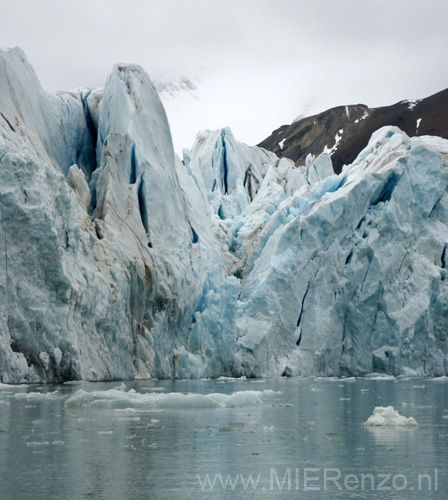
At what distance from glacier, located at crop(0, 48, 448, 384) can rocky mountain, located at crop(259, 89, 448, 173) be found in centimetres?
3982

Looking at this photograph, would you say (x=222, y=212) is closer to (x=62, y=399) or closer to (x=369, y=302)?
(x=369, y=302)

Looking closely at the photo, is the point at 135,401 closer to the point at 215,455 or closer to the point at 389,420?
the point at 389,420

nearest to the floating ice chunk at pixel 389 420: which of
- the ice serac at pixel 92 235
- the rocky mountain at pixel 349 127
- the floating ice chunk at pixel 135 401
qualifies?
the floating ice chunk at pixel 135 401

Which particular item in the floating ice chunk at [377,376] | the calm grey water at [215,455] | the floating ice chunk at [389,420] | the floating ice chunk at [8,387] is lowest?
the floating ice chunk at [377,376]

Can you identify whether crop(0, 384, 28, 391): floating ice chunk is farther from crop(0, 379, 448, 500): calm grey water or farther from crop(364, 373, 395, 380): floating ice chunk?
crop(364, 373, 395, 380): floating ice chunk

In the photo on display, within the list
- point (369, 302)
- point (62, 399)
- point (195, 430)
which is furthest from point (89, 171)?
point (195, 430)

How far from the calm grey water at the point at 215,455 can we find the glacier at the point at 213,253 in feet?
28.7

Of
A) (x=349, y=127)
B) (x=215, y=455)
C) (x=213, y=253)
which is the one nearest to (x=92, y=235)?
(x=213, y=253)

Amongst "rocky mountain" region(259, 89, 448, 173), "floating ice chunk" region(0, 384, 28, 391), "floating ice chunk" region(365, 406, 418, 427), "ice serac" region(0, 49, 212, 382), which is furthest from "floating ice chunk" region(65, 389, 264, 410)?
"rocky mountain" region(259, 89, 448, 173)

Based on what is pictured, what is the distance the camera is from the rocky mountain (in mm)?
67938

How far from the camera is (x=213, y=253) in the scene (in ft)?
83.8

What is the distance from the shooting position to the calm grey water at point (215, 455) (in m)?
5.23

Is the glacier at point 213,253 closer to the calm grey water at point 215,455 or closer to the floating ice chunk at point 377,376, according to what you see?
the floating ice chunk at point 377,376

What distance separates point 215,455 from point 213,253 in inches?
748
